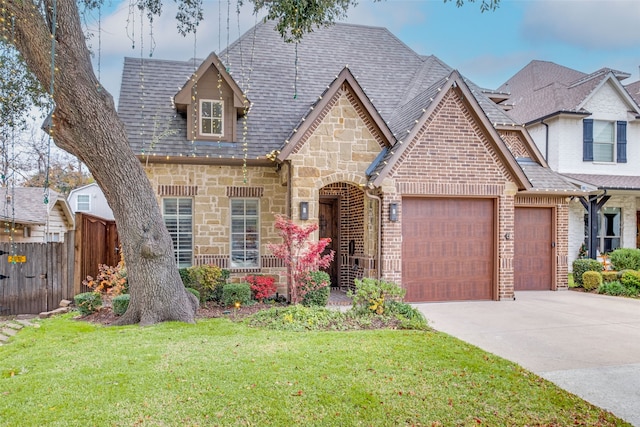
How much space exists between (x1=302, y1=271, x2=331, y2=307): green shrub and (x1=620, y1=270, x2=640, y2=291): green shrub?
879 centimetres

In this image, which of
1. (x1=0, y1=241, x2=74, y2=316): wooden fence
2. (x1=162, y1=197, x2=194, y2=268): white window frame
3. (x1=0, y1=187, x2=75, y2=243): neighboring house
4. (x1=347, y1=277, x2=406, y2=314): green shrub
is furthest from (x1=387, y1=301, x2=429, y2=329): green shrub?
(x1=0, y1=187, x2=75, y2=243): neighboring house

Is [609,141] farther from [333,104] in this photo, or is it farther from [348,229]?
[333,104]

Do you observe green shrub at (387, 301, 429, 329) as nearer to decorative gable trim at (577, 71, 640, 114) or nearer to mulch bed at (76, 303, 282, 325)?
mulch bed at (76, 303, 282, 325)

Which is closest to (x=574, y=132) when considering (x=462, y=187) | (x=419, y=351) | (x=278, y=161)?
(x=462, y=187)

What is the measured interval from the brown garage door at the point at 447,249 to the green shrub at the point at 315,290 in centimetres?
209

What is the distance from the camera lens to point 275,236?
1182cm

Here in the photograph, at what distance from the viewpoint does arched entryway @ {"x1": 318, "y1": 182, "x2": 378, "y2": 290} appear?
1115 centimetres

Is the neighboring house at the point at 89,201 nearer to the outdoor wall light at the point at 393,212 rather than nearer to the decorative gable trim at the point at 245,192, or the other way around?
the decorative gable trim at the point at 245,192

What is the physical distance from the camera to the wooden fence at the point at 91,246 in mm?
10930

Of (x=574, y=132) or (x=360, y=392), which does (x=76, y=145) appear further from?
(x=574, y=132)

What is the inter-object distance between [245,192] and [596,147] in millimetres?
13471

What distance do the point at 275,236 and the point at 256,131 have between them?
9.43ft

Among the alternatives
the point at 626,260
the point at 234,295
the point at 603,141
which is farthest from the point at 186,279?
the point at 603,141

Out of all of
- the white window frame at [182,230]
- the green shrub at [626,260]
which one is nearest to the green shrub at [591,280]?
the green shrub at [626,260]
